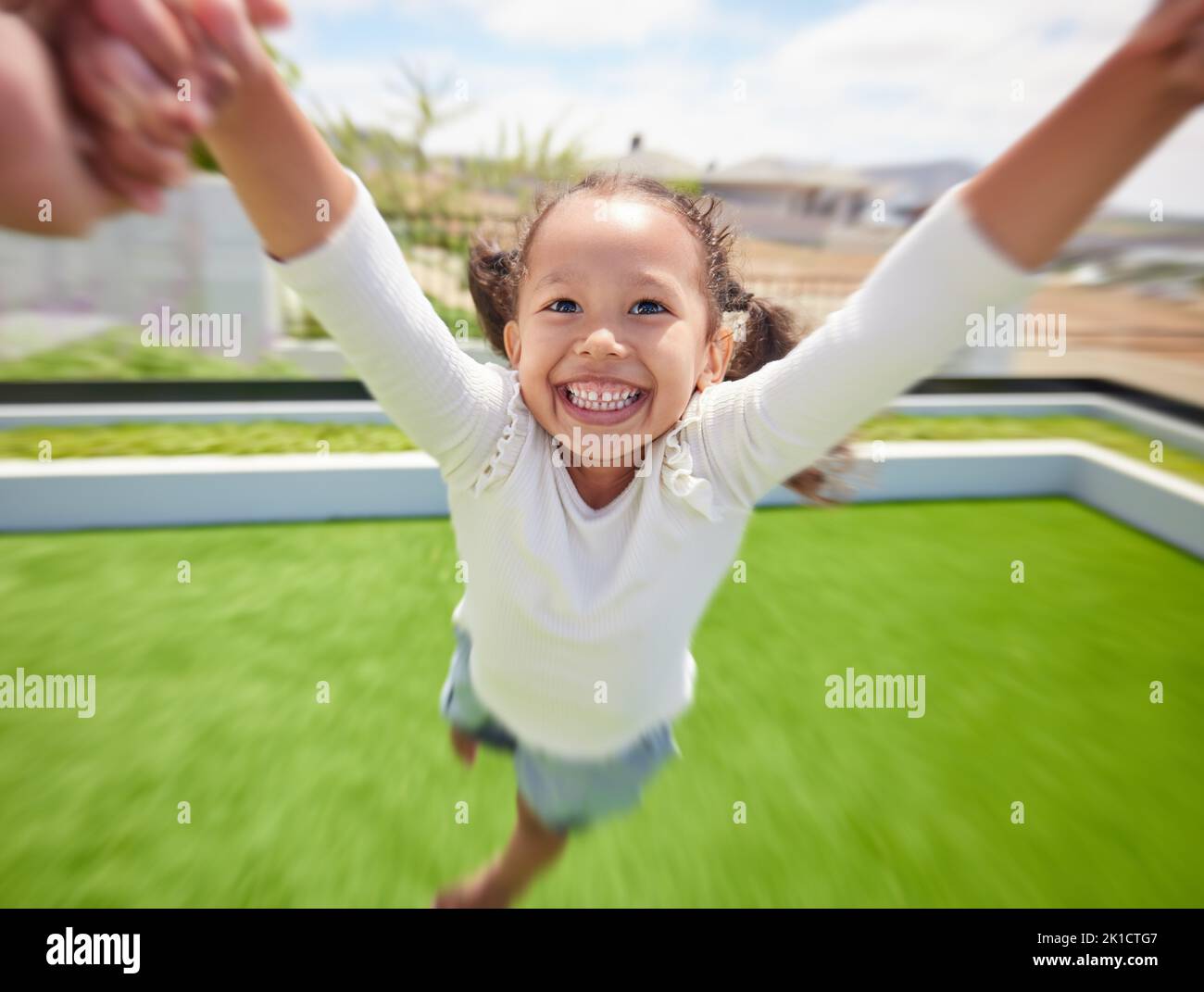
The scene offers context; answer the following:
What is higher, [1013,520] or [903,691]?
[1013,520]

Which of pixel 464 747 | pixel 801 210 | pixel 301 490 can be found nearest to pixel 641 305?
pixel 464 747

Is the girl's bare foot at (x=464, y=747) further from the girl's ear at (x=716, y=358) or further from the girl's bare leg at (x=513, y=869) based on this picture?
the girl's ear at (x=716, y=358)

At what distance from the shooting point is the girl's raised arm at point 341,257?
2.64 feet

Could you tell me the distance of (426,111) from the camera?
9.14 meters

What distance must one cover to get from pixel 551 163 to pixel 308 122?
9784mm

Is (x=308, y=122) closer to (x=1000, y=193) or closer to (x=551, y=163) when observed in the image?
(x=1000, y=193)

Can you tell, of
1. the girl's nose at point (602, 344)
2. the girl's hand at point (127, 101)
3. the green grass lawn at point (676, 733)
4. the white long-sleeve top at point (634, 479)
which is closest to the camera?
the girl's hand at point (127, 101)

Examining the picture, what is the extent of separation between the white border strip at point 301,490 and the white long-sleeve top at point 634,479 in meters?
2.67

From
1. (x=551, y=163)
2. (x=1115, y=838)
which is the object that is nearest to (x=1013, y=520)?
(x=1115, y=838)

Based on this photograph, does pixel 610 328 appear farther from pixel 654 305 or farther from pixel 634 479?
pixel 634 479

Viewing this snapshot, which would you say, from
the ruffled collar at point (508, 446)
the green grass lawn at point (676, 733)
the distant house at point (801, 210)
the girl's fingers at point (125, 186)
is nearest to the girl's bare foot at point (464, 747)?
the green grass lawn at point (676, 733)

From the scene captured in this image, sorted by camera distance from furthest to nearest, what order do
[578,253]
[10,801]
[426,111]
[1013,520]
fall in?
[426,111] → [1013,520] → [10,801] → [578,253]

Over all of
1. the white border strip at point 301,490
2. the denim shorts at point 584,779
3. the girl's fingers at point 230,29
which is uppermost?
the white border strip at point 301,490

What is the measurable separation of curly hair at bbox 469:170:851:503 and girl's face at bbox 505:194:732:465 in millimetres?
91
